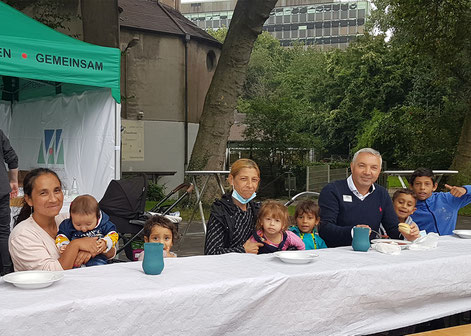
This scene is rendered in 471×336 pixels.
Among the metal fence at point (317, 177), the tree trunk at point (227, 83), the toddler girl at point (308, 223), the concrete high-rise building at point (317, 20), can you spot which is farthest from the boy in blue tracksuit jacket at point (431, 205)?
the concrete high-rise building at point (317, 20)

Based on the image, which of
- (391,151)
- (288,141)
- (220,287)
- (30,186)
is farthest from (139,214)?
(391,151)

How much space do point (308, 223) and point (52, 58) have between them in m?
3.52

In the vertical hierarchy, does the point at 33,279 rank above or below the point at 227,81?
below

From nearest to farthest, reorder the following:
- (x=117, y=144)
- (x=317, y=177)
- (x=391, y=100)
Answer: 1. (x=117, y=144)
2. (x=317, y=177)
3. (x=391, y=100)

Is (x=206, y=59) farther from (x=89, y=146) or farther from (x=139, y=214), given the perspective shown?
(x=139, y=214)

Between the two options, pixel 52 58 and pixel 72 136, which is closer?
pixel 52 58

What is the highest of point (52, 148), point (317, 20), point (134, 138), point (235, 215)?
point (317, 20)


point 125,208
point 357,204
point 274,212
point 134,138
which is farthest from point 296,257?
point 134,138

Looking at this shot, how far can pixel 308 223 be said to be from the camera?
13.3ft

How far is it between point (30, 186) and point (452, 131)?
60.8 feet

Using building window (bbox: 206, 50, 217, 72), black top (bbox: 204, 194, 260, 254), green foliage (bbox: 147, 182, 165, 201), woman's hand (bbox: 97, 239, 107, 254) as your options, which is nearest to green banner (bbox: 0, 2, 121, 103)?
woman's hand (bbox: 97, 239, 107, 254)

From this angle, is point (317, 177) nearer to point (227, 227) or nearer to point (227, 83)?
point (227, 83)

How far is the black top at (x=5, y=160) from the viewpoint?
16.9ft

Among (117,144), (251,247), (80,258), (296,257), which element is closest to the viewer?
(296,257)
